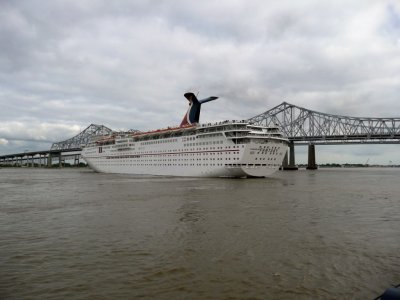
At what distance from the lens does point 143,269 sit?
306 inches

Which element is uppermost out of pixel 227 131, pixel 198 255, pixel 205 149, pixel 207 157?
pixel 227 131

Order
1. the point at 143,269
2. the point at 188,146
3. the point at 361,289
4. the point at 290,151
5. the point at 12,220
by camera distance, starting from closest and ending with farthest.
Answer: the point at 361,289 → the point at 143,269 → the point at 12,220 → the point at 188,146 → the point at 290,151

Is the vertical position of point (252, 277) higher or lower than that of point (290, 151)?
lower

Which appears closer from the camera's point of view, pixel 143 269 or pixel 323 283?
pixel 323 283

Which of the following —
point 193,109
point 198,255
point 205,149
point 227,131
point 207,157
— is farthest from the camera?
point 193,109

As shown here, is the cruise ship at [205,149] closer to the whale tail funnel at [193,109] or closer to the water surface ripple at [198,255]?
the whale tail funnel at [193,109]

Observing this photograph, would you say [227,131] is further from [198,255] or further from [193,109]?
[198,255]

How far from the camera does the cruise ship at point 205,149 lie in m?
49.0

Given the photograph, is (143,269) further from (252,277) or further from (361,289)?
(361,289)

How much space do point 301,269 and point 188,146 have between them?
5014cm

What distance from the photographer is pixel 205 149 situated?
53.6 metres

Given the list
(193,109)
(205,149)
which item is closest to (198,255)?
(205,149)

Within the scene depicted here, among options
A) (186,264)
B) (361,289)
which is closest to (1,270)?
(186,264)

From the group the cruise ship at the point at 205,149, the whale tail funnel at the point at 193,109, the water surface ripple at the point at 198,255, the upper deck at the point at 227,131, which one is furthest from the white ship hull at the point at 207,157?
the water surface ripple at the point at 198,255
